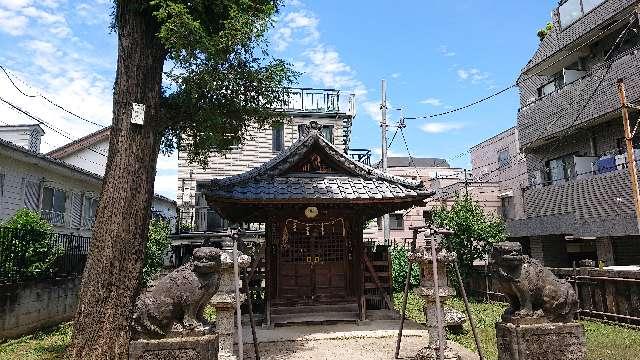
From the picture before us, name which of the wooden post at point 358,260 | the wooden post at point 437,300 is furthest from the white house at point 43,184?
the wooden post at point 437,300

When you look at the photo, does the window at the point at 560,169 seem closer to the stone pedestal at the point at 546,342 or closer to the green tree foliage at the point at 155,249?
the stone pedestal at the point at 546,342

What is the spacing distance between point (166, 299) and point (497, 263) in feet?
15.7

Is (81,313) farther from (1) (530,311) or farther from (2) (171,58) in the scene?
(1) (530,311)

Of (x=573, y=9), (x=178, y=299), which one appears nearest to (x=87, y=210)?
(x=178, y=299)

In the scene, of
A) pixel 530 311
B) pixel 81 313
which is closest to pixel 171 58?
pixel 81 313

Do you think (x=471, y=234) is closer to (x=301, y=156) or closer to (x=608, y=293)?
(x=608, y=293)

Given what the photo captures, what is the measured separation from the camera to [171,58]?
29.3ft

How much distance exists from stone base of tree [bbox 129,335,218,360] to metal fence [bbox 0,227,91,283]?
740 cm

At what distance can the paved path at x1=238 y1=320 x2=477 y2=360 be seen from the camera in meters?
8.95

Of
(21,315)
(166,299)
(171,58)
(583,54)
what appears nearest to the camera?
(166,299)

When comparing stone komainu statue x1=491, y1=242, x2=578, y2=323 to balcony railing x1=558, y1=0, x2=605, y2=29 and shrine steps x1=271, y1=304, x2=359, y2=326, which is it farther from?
balcony railing x1=558, y1=0, x2=605, y2=29

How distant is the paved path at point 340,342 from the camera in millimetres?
8953

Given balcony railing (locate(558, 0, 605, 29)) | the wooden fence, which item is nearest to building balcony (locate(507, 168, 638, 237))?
the wooden fence

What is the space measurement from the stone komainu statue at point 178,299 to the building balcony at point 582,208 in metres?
14.7
